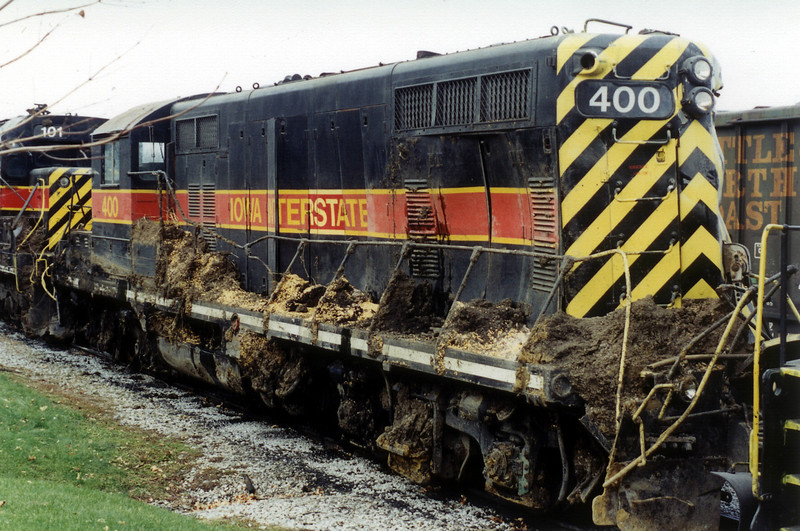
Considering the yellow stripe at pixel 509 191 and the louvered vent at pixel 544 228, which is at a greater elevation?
the yellow stripe at pixel 509 191

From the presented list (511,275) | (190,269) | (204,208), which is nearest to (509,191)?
(511,275)

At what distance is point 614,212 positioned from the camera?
5973 millimetres

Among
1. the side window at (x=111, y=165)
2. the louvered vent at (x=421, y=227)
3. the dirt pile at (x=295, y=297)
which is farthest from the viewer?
the side window at (x=111, y=165)

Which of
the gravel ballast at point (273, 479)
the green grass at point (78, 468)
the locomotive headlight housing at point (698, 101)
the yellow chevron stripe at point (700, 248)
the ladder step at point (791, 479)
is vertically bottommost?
the gravel ballast at point (273, 479)

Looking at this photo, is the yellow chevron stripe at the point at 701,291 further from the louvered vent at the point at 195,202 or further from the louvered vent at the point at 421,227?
the louvered vent at the point at 195,202

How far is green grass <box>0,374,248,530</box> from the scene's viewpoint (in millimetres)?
5609

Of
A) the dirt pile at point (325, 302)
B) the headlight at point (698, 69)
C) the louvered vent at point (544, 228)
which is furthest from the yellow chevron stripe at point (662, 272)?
the dirt pile at point (325, 302)

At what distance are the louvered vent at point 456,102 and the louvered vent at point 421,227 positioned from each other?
0.63 meters

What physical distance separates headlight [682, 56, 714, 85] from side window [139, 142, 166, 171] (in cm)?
736

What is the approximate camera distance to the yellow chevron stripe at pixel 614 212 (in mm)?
5957

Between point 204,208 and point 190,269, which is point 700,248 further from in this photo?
point 204,208

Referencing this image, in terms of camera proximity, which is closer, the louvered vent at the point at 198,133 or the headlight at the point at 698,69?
the headlight at the point at 698,69

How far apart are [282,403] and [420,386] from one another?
7.26ft

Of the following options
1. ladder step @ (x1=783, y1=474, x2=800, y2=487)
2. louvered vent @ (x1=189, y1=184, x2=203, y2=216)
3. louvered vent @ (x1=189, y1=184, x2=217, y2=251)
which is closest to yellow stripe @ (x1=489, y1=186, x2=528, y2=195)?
ladder step @ (x1=783, y1=474, x2=800, y2=487)
